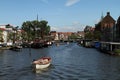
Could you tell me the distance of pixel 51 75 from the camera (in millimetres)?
65438

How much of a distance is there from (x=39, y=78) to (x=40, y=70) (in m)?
10.1

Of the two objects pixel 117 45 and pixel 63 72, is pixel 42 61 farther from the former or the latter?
pixel 117 45

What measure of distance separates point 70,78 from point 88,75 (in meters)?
5.80

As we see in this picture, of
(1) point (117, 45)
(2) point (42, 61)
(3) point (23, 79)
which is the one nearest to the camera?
(3) point (23, 79)

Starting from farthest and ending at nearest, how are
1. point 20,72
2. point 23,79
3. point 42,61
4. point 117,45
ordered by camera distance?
point 117,45 → point 42,61 → point 20,72 → point 23,79

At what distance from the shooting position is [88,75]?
216 feet

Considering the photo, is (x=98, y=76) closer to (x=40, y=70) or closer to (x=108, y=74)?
(x=108, y=74)

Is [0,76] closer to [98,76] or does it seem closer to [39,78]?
[39,78]

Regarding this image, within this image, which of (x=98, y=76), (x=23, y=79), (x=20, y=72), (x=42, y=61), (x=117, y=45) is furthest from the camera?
(x=117, y=45)

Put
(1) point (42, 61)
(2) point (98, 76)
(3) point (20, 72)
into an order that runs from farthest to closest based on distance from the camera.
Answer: (1) point (42, 61) → (3) point (20, 72) → (2) point (98, 76)

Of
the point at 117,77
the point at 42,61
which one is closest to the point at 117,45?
the point at 42,61

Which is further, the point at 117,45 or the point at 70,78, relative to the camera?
the point at 117,45

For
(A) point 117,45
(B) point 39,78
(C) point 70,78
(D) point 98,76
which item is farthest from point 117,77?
(A) point 117,45

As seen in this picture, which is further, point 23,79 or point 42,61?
point 42,61
